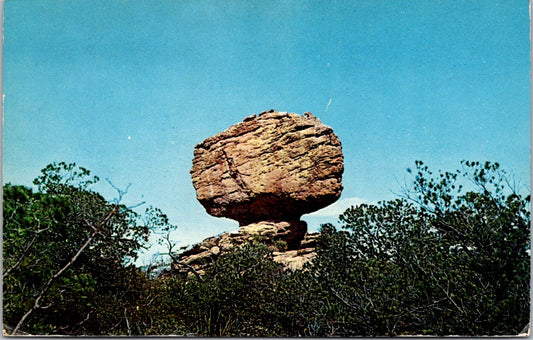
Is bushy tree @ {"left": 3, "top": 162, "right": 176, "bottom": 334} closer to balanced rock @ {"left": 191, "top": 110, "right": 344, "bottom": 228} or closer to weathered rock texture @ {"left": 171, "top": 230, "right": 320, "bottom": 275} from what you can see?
weathered rock texture @ {"left": 171, "top": 230, "right": 320, "bottom": 275}

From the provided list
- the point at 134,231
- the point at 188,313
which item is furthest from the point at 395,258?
the point at 134,231

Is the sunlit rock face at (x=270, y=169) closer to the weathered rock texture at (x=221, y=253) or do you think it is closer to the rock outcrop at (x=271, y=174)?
the rock outcrop at (x=271, y=174)

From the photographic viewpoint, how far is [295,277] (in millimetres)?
4941

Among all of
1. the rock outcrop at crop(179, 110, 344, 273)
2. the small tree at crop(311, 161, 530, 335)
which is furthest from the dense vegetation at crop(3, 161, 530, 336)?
the rock outcrop at crop(179, 110, 344, 273)

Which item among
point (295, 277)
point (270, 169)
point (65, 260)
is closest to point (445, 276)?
point (295, 277)

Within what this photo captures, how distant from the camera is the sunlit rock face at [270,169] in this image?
7844 millimetres

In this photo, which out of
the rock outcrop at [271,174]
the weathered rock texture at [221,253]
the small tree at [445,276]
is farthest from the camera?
the rock outcrop at [271,174]

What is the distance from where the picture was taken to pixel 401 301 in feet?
13.4

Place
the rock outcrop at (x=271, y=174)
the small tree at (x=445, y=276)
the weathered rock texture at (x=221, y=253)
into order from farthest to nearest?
1. the rock outcrop at (x=271, y=174)
2. the weathered rock texture at (x=221, y=253)
3. the small tree at (x=445, y=276)

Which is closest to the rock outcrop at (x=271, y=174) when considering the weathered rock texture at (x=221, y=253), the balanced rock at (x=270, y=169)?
the balanced rock at (x=270, y=169)

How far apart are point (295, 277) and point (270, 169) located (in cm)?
345

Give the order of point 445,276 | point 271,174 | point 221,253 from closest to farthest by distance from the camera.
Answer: point 445,276
point 221,253
point 271,174

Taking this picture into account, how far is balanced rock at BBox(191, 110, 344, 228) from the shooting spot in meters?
7.84

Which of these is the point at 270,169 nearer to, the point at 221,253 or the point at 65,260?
the point at 221,253
